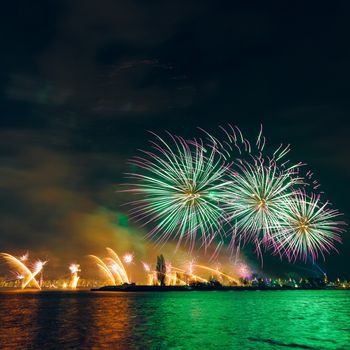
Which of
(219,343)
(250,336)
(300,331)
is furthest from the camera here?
(300,331)

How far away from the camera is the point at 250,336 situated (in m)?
43.4

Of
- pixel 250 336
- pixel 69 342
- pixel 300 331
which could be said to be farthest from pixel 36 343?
pixel 300 331

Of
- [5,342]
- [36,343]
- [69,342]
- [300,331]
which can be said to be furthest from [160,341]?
[300,331]

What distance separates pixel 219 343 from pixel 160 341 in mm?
5970

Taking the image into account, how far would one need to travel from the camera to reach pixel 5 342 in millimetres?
39469

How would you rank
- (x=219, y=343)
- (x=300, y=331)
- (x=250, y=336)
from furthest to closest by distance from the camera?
(x=300, y=331) → (x=250, y=336) → (x=219, y=343)

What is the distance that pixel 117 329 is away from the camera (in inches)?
1987

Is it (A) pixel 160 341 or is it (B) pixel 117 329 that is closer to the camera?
(A) pixel 160 341

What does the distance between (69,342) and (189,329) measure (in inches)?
648

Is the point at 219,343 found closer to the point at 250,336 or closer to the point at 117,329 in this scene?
the point at 250,336

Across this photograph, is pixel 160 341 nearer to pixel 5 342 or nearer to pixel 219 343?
pixel 219 343

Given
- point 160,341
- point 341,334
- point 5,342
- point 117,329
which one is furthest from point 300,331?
point 5,342

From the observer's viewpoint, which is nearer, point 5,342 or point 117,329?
point 5,342

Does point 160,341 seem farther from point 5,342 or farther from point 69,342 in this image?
point 5,342
